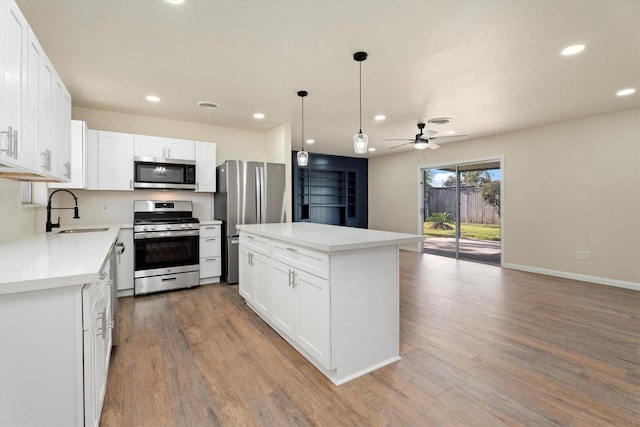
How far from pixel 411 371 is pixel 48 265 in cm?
226

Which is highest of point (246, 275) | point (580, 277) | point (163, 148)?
point (163, 148)

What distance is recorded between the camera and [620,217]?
4.39 m

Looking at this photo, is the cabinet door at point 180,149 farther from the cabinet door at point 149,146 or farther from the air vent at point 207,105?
the air vent at point 207,105

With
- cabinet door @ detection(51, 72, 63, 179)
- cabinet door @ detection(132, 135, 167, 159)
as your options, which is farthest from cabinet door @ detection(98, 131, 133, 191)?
Result: cabinet door @ detection(51, 72, 63, 179)

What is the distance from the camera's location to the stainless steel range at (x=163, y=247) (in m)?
3.93

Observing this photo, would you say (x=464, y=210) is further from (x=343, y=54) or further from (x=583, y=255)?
(x=343, y=54)

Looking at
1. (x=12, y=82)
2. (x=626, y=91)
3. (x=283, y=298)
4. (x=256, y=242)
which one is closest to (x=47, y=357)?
(x=12, y=82)

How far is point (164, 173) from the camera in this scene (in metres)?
4.34

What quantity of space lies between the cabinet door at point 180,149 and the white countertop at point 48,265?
8.65 ft

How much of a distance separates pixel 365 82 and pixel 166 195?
11.3ft

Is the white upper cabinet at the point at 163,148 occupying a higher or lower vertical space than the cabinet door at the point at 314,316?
higher

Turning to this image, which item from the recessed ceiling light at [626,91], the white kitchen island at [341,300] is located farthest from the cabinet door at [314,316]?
the recessed ceiling light at [626,91]

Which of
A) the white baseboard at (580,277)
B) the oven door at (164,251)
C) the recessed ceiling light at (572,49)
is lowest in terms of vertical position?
the white baseboard at (580,277)

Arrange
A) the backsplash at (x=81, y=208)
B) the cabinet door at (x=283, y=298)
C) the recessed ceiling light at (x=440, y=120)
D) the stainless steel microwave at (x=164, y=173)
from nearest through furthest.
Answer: the backsplash at (x=81, y=208)
the cabinet door at (x=283, y=298)
the stainless steel microwave at (x=164, y=173)
the recessed ceiling light at (x=440, y=120)
